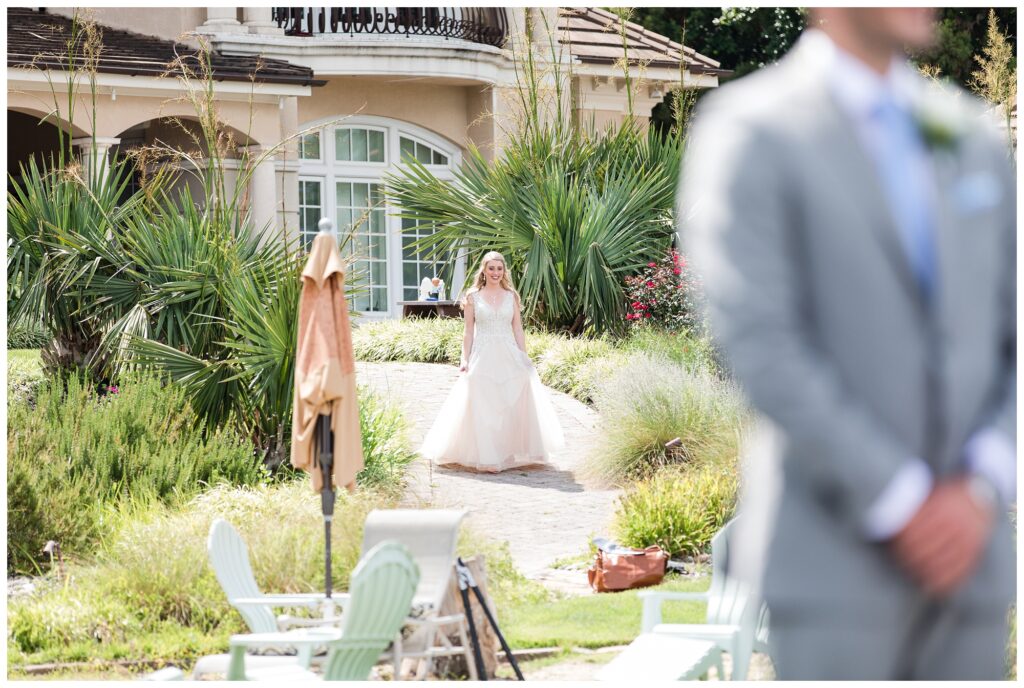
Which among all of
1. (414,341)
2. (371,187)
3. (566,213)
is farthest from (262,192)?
(566,213)

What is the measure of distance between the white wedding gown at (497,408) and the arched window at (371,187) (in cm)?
1013

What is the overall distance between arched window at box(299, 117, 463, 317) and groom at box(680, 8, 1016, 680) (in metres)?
20.9

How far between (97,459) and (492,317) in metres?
4.20

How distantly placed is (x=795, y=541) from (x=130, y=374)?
986 cm

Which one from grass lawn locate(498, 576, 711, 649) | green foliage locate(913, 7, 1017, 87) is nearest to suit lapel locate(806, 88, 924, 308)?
grass lawn locate(498, 576, 711, 649)

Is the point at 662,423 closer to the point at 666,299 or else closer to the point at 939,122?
the point at 666,299

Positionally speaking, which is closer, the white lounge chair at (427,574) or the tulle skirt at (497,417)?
the white lounge chair at (427,574)

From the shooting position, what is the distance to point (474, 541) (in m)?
8.41

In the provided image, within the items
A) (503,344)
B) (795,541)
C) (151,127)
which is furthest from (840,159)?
(151,127)

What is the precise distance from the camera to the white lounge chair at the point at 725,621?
6047 millimetres

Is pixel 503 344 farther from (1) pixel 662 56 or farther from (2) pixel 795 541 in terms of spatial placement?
(1) pixel 662 56

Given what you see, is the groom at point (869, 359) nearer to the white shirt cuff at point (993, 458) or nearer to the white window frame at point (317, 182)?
the white shirt cuff at point (993, 458)

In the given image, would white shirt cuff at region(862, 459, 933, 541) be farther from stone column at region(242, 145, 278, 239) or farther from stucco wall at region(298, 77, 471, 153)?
stucco wall at region(298, 77, 471, 153)

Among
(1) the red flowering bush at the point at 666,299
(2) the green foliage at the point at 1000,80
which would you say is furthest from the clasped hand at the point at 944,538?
(1) the red flowering bush at the point at 666,299
